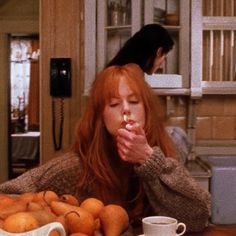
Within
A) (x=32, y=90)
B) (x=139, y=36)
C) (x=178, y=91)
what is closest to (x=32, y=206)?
(x=139, y=36)

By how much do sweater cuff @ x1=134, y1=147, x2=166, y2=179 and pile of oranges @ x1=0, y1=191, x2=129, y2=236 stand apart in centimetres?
17

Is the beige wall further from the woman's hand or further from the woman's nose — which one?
the woman's hand

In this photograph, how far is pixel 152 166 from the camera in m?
1.17

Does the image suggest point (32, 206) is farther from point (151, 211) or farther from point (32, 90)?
point (32, 90)

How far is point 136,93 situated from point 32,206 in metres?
0.47

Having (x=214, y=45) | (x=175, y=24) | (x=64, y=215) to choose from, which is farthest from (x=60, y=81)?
(x=64, y=215)

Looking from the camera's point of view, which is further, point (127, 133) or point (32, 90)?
point (32, 90)

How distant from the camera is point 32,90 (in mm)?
7352

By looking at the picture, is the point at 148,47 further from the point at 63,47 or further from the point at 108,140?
the point at 108,140

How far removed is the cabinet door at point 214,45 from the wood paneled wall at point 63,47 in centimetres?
80

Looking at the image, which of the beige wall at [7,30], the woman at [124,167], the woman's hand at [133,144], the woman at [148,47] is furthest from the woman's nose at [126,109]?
the beige wall at [7,30]

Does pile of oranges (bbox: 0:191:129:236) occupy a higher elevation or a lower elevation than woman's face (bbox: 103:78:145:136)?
lower

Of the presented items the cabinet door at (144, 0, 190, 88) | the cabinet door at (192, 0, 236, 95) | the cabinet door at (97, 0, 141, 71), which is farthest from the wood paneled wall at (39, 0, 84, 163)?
the cabinet door at (192, 0, 236, 95)

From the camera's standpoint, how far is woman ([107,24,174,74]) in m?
2.64
